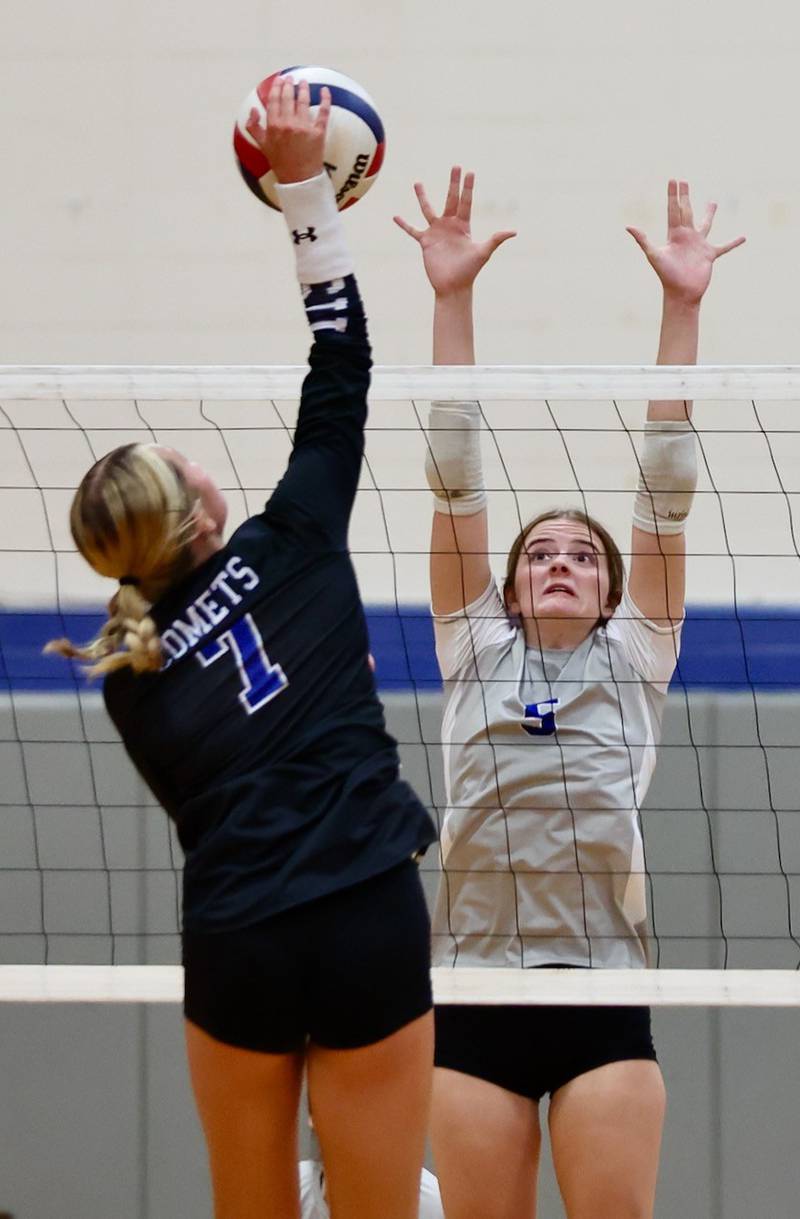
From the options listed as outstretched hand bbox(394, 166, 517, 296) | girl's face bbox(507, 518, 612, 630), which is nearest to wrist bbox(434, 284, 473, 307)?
outstretched hand bbox(394, 166, 517, 296)

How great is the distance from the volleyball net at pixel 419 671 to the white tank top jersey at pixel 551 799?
2.46 feet

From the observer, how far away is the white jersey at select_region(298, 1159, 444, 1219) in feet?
8.20

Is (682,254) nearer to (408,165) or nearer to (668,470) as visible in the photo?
(668,470)

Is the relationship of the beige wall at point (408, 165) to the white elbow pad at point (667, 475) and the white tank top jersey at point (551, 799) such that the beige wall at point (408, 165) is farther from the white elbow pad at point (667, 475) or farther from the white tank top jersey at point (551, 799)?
the white tank top jersey at point (551, 799)

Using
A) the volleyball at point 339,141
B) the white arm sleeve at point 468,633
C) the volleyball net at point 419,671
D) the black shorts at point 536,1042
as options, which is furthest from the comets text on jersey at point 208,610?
the volleyball net at point 419,671

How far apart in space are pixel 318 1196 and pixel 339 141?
5.75 feet

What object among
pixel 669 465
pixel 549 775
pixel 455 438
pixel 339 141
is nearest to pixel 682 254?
pixel 669 465

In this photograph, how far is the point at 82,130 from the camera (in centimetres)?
416

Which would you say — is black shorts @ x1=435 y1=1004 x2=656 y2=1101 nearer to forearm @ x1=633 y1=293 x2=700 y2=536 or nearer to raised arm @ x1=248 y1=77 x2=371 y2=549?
forearm @ x1=633 y1=293 x2=700 y2=536

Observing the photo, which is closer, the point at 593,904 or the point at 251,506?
the point at 593,904

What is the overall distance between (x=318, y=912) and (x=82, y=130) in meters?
3.04

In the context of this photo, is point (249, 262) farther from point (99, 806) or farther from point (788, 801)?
point (788, 801)

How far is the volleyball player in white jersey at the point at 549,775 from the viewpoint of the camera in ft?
7.89

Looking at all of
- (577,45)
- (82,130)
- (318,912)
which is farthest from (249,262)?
(318,912)
